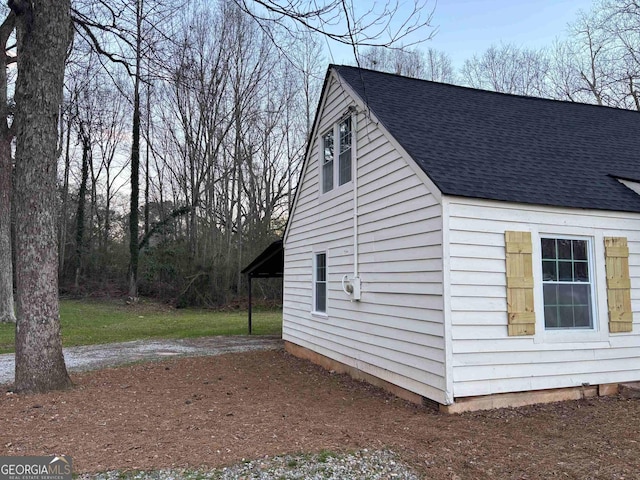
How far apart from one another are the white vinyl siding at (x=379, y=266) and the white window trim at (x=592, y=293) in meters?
1.31

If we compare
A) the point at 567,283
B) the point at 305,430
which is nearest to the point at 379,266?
the point at 567,283

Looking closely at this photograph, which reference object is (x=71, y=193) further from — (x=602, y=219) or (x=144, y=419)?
(x=602, y=219)

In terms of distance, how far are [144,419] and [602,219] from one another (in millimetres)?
6110

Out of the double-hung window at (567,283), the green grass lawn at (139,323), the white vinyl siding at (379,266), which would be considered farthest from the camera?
the green grass lawn at (139,323)

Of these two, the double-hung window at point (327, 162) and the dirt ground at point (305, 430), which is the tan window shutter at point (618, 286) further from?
the double-hung window at point (327, 162)

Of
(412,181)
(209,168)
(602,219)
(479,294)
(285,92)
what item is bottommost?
(479,294)

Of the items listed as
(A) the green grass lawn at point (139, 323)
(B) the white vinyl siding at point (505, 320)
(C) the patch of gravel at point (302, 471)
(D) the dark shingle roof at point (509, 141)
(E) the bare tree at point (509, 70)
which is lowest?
(A) the green grass lawn at point (139, 323)

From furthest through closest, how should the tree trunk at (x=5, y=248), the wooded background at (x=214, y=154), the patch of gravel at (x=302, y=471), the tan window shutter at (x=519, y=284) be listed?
the wooded background at (x=214, y=154)
the tree trunk at (x=5, y=248)
the tan window shutter at (x=519, y=284)
the patch of gravel at (x=302, y=471)

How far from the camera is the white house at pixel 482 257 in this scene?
5141 millimetres

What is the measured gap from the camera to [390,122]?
21.7 feet

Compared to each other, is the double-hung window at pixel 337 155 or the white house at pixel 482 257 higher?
the double-hung window at pixel 337 155

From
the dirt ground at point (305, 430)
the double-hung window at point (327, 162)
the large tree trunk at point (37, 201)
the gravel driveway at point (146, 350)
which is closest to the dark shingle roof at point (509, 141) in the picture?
the double-hung window at point (327, 162)

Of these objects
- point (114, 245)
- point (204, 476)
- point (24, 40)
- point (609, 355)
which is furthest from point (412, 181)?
point (114, 245)

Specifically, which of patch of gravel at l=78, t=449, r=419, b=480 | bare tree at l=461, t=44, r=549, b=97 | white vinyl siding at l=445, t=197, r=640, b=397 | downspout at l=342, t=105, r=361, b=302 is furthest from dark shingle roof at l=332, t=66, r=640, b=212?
bare tree at l=461, t=44, r=549, b=97
